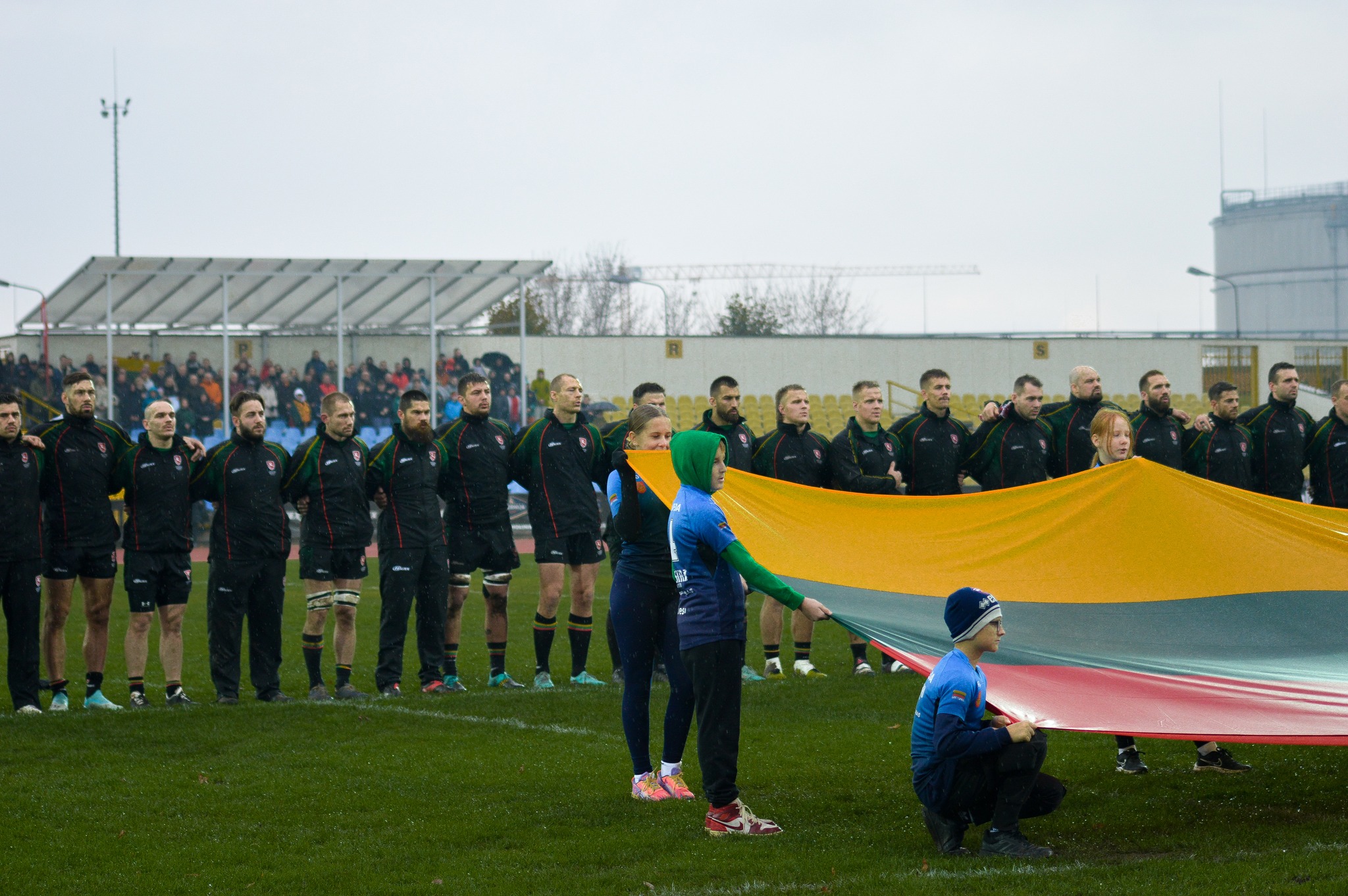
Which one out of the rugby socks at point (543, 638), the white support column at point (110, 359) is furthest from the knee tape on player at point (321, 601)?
the white support column at point (110, 359)

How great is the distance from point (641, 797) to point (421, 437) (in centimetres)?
424

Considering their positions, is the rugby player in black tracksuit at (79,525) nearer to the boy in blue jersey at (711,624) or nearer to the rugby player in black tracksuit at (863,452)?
the boy in blue jersey at (711,624)

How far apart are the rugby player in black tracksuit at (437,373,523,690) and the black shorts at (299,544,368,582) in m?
0.83

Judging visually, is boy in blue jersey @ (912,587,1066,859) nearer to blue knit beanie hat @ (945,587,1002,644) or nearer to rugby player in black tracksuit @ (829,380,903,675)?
blue knit beanie hat @ (945,587,1002,644)

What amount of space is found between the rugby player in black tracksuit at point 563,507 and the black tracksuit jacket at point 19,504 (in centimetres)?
344

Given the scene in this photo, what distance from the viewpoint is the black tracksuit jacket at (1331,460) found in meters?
11.6

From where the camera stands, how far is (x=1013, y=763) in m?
5.62

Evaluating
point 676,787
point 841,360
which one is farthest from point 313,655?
point 841,360

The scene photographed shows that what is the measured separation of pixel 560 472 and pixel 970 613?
5.33 metres

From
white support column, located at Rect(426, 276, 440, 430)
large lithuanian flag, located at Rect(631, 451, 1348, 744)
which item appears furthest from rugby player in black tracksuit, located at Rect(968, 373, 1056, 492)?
white support column, located at Rect(426, 276, 440, 430)

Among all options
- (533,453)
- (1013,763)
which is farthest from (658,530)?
(533,453)

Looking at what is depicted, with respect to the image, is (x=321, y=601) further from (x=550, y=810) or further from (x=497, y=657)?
(x=550, y=810)

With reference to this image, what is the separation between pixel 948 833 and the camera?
5.80 meters

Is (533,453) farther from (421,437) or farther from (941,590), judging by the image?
(941,590)
